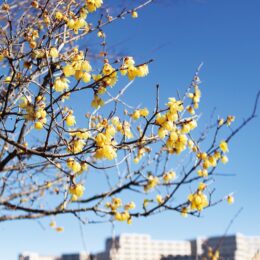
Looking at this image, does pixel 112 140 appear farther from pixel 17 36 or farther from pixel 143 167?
pixel 143 167

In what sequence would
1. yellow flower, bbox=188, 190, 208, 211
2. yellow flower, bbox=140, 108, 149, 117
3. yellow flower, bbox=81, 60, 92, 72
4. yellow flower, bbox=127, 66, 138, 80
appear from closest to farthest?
1. yellow flower, bbox=81, 60, 92, 72
2. yellow flower, bbox=127, 66, 138, 80
3. yellow flower, bbox=140, 108, 149, 117
4. yellow flower, bbox=188, 190, 208, 211

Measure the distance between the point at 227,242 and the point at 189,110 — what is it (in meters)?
156

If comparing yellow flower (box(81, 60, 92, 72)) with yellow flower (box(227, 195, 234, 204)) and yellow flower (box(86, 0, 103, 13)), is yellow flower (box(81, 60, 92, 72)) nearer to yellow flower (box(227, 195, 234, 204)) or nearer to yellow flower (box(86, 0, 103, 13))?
yellow flower (box(86, 0, 103, 13))

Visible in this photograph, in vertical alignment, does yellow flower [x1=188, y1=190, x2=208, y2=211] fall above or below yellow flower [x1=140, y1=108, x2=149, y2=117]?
below

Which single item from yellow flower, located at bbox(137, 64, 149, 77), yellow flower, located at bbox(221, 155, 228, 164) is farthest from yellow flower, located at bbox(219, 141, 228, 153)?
yellow flower, located at bbox(137, 64, 149, 77)

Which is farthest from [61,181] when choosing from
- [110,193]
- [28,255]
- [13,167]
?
[28,255]

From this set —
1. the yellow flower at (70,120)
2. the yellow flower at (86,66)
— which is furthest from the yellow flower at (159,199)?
the yellow flower at (86,66)

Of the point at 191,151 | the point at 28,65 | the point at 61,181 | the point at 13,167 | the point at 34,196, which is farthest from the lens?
the point at 61,181

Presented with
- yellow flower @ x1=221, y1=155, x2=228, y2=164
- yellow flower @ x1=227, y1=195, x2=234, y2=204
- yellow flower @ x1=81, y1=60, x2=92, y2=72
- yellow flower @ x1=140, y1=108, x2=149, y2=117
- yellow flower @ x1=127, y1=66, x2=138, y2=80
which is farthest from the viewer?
yellow flower @ x1=227, y1=195, x2=234, y2=204

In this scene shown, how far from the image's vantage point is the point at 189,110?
5.06 metres

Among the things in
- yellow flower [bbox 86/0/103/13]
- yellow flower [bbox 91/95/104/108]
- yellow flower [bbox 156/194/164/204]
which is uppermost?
yellow flower [bbox 86/0/103/13]

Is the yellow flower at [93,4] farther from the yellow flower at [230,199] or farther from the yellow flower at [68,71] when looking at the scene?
the yellow flower at [230,199]

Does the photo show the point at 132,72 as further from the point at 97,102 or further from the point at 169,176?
the point at 169,176

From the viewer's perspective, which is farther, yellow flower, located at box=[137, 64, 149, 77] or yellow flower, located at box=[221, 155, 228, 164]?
yellow flower, located at box=[221, 155, 228, 164]
